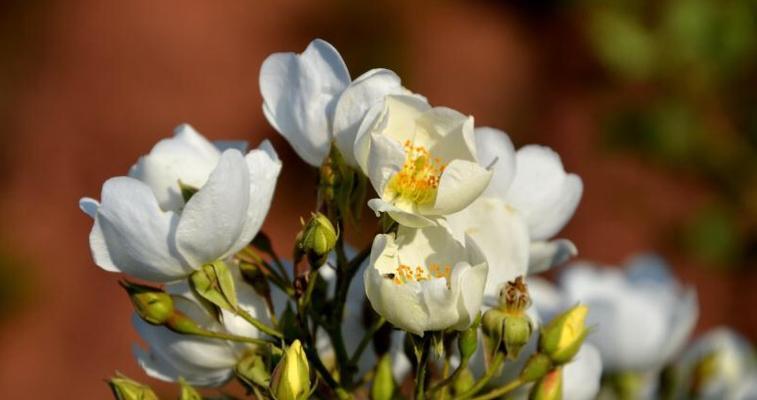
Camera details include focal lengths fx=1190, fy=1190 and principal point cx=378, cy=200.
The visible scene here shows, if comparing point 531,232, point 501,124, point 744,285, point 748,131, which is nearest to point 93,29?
point 501,124

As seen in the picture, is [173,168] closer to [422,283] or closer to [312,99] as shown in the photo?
[312,99]

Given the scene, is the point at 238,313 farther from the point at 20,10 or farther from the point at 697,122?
the point at 20,10

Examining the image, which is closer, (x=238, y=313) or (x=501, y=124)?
(x=238, y=313)

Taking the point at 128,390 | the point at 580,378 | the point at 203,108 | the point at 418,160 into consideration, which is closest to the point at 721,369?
the point at 580,378

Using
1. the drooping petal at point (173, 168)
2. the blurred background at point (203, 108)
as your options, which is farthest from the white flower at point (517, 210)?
the blurred background at point (203, 108)

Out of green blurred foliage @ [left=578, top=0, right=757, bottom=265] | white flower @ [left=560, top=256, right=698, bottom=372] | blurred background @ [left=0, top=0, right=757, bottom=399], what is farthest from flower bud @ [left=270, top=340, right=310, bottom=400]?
blurred background @ [left=0, top=0, right=757, bottom=399]

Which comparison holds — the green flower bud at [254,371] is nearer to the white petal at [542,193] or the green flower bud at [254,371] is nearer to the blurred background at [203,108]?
the white petal at [542,193]

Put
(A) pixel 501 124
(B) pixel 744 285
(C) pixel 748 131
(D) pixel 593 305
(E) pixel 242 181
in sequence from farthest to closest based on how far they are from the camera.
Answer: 1. (A) pixel 501 124
2. (B) pixel 744 285
3. (C) pixel 748 131
4. (D) pixel 593 305
5. (E) pixel 242 181

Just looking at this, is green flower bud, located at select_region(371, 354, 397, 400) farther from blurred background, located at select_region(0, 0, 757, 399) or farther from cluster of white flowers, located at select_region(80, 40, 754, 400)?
blurred background, located at select_region(0, 0, 757, 399)
